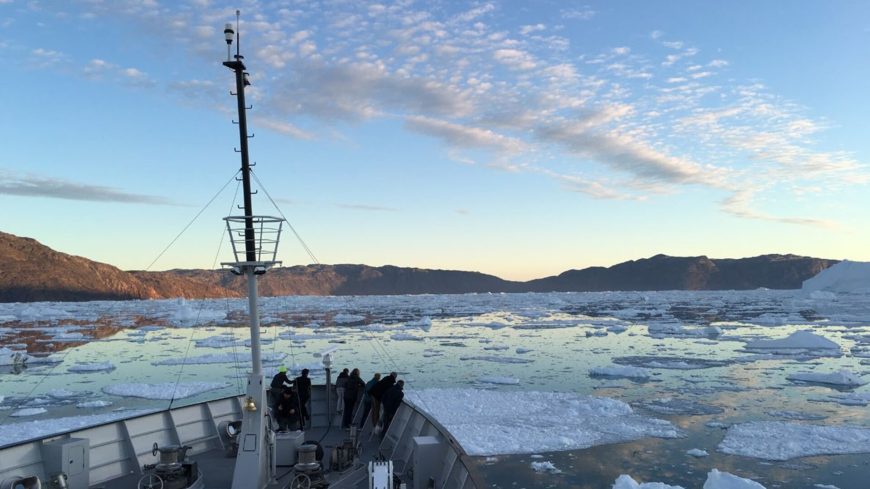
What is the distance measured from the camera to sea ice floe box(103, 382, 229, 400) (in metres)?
22.3

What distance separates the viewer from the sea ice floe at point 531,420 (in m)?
15.3

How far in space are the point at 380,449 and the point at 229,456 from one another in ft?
8.03

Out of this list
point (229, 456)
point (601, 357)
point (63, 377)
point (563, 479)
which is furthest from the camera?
point (601, 357)

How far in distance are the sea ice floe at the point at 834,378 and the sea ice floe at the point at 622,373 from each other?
587 cm

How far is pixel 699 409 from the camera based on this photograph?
1920 cm

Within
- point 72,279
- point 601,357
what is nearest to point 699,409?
point 601,357

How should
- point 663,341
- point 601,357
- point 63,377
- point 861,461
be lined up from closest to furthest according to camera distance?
1. point 861,461
2. point 63,377
3. point 601,357
4. point 663,341

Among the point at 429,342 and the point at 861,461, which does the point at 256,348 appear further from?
the point at 429,342

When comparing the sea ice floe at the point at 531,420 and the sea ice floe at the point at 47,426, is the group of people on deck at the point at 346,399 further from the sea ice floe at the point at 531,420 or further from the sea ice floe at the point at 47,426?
the sea ice floe at the point at 47,426

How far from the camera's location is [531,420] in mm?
17438

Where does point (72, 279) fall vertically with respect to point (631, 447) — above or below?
above

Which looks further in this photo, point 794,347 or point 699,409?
point 794,347

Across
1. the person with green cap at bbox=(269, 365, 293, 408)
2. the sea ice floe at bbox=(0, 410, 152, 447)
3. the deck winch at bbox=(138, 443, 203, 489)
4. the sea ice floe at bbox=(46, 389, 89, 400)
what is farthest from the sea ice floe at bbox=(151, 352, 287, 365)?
the deck winch at bbox=(138, 443, 203, 489)

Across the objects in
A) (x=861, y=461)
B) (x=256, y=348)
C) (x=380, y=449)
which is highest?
(x=256, y=348)
